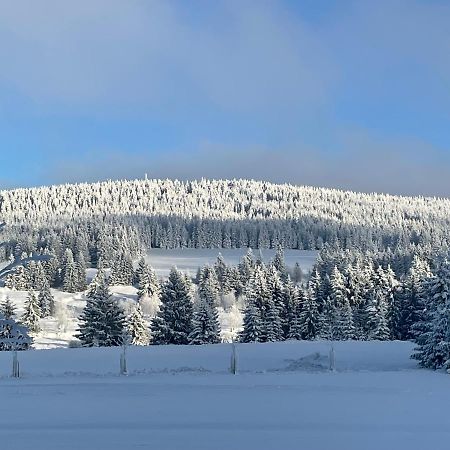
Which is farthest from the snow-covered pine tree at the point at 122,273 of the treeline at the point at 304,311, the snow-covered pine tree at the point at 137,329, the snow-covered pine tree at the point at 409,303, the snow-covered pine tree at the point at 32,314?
the snow-covered pine tree at the point at 409,303

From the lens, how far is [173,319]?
34.9m

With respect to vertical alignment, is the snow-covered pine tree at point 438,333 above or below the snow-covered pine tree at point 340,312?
above

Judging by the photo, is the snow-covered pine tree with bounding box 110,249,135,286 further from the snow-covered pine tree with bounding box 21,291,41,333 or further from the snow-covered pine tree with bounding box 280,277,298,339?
the snow-covered pine tree with bounding box 280,277,298,339

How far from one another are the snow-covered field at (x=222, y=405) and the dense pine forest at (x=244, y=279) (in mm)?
2632

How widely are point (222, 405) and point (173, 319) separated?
2504 cm

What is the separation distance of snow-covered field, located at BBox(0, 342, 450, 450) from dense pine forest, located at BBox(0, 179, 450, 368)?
8.64ft

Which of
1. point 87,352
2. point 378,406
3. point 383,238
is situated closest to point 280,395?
point 378,406

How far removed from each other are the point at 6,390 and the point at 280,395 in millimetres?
6017

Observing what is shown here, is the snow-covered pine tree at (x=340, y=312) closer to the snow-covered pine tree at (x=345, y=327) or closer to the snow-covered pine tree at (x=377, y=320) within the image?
the snow-covered pine tree at (x=345, y=327)

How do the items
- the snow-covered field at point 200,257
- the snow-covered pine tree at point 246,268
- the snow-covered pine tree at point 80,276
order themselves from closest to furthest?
the snow-covered pine tree at point 246,268, the snow-covered pine tree at point 80,276, the snow-covered field at point 200,257

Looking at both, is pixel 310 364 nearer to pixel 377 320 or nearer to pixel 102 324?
pixel 102 324

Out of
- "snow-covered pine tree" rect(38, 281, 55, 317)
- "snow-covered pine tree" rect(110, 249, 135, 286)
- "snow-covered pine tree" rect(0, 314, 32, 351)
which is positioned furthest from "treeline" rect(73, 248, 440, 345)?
"snow-covered pine tree" rect(110, 249, 135, 286)

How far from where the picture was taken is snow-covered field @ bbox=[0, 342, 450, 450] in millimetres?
7977

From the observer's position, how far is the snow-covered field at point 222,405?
798 centimetres
